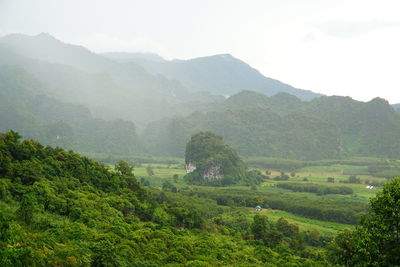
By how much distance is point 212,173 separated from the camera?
10575cm

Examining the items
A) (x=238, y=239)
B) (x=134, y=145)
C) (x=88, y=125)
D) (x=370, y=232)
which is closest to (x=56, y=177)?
(x=238, y=239)

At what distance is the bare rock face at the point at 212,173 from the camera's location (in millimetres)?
105125

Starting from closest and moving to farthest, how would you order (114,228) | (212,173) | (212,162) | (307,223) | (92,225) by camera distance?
(114,228) < (92,225) < (307,223) < (212,162) < (212,173)

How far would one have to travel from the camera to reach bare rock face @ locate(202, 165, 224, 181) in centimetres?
10512

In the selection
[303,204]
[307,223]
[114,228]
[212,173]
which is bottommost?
[307,223]

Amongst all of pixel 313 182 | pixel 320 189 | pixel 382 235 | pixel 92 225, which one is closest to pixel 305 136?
pixel 313 182

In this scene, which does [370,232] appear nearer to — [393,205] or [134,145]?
[393,205]

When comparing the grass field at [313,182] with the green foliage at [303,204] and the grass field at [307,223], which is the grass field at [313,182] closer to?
the grass field at [307,223]

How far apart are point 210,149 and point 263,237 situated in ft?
236

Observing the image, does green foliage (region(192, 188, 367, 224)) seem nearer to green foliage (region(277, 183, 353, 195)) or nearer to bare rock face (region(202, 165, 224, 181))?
green foliage (region(277, 183, 353, 195))

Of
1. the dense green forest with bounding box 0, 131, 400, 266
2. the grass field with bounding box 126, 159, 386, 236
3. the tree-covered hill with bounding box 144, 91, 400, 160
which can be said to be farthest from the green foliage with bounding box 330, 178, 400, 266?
the tree-covered hill with bounding box 144, 91, 400, 160

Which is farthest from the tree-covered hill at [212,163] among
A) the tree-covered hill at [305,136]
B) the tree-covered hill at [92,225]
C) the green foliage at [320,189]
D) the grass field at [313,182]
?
the tree-covered hill at [305,136]

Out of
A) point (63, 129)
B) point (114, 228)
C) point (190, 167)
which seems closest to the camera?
point (114, 228)

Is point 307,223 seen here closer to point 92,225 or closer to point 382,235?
point 92,225
